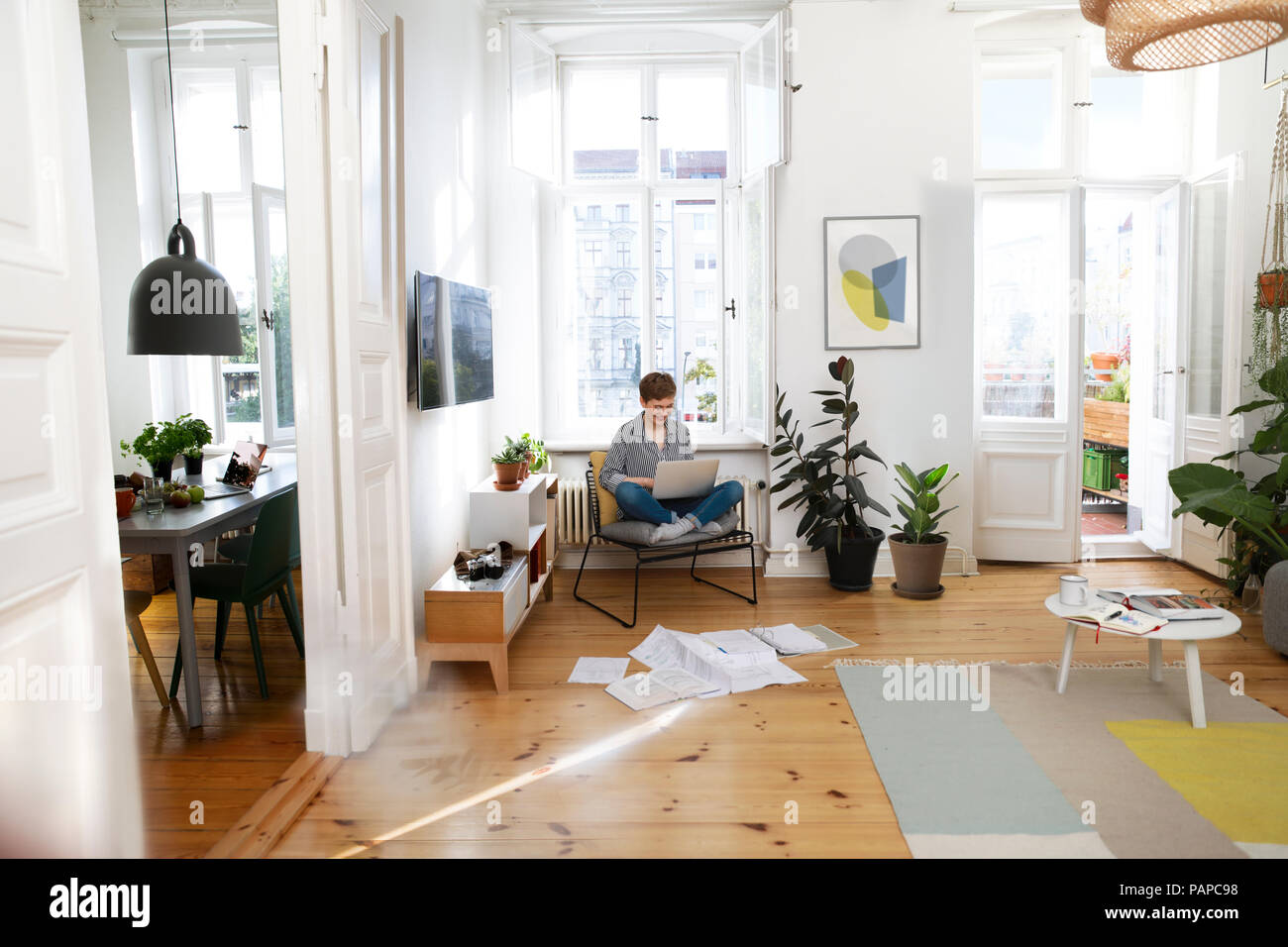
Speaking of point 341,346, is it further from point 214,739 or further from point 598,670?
point 598,670

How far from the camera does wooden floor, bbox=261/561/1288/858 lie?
90.7 inches

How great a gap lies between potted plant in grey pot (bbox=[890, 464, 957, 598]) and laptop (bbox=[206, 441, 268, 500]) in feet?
10.6

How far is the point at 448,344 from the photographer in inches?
145

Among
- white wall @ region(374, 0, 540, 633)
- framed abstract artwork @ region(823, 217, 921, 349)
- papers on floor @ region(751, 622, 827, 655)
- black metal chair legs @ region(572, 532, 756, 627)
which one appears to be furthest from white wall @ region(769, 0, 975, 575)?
white wall @ region(374, 0, 540, 633)

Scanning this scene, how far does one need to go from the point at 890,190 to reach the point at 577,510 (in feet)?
8.42

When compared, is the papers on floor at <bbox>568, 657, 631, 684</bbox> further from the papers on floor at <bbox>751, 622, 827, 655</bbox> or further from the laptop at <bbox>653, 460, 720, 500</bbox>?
the laptop at <bbox>653, 460, 720, 500</bbox>

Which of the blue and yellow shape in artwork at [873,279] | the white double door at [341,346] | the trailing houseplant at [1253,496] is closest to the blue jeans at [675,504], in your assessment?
the blue and yellow shape in artwork at [873,279]

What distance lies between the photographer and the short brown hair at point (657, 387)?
466cm

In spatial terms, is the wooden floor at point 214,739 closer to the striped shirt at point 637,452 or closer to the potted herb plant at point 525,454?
the potted herb plant at point 525,454

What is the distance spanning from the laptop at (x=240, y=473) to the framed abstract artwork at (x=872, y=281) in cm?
310

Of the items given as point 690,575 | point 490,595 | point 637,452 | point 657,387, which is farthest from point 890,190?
point 490,595

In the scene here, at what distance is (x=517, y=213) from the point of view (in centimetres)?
514
